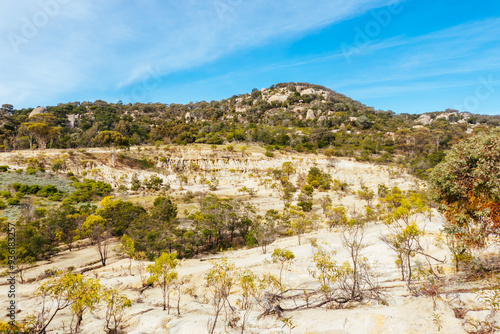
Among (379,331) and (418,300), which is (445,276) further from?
(379,331)

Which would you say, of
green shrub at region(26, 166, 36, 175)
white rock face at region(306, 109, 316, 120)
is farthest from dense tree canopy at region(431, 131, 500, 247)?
white rock face at region(306, 109, 316, 120)

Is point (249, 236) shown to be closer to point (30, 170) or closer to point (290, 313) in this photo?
point (290, 313)

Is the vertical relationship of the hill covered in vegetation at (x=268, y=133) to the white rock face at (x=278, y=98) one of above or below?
below

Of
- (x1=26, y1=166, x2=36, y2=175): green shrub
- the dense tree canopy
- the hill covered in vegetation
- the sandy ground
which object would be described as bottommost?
the sandy ground

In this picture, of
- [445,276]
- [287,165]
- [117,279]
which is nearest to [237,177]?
[287,165]

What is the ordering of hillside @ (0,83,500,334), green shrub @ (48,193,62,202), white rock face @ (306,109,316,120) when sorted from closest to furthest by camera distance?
hillside @ (0,83,500,334) → green shrub @ (48,193,62,202) → white rock face @ (306,109,316,120)

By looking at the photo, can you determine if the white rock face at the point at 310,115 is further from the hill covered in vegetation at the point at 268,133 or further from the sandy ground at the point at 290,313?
the sandy ground at the point at 290,313

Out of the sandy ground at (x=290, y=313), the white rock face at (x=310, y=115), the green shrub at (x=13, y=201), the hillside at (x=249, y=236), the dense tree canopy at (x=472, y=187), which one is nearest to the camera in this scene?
the sandy ground at (x=290, y=313)

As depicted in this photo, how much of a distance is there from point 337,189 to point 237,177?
22.0 m

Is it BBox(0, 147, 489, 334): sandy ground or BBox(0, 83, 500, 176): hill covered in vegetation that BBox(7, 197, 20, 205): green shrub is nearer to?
BBox(0, 147, 489, 334): sandy ground

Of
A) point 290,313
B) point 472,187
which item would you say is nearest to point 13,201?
point 290,313

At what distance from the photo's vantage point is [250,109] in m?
116

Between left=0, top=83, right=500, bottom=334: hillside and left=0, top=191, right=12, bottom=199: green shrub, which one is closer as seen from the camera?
left=0, top=83, right=500, bottom=334: hillside

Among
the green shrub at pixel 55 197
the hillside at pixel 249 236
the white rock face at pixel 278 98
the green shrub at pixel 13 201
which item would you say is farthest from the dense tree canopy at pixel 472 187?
the white rock face at pixel 278 98
